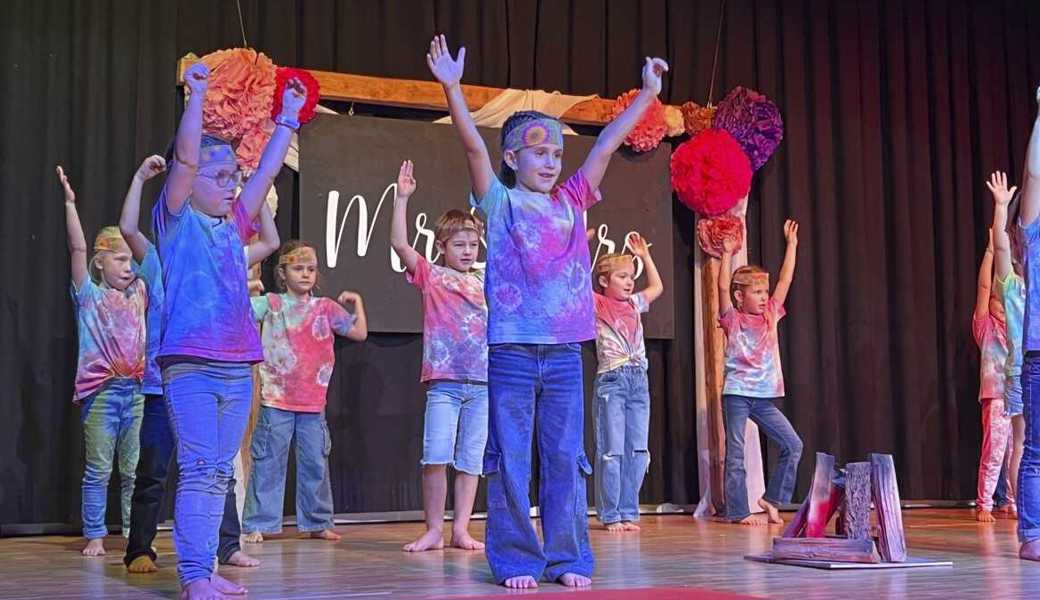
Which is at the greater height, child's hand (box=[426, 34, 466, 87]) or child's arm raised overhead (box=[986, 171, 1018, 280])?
child's hand (box=[426, 34, 466, 87])

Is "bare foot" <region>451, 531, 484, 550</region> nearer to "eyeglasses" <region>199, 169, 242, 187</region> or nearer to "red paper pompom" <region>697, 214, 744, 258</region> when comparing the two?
"eyeglasses" <region>199, 169, 242, 187</region>

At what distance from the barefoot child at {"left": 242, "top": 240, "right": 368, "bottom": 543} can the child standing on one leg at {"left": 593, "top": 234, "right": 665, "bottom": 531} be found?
3.88 feet

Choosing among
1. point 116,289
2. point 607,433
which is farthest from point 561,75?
point 116,289

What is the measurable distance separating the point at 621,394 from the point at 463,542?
1404 millimetres

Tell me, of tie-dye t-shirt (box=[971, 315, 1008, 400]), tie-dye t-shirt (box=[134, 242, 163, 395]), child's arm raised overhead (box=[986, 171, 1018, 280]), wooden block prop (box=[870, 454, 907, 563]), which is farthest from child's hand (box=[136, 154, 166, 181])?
tie-dye t-shirt (box=[971, 315, 1008, 400])

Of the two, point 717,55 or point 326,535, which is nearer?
point 326,535

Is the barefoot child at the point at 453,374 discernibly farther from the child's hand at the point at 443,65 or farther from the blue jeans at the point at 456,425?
the child's hand at the point at 443,65

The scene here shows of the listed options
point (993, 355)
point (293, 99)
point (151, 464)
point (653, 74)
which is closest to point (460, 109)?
point (293, 99)

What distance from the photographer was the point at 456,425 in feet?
16.8

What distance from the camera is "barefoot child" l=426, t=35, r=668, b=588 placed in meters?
3.68

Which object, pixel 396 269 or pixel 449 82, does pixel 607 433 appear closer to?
pixel 396 269

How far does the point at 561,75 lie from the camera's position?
7.32 m

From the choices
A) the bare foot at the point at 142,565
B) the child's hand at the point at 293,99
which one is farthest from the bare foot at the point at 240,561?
the child's hand at the point at 293,99

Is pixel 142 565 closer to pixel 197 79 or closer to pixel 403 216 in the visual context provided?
pixel 403 216
